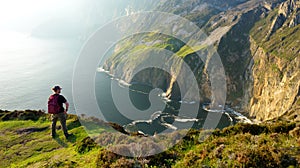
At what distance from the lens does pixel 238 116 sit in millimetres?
121062

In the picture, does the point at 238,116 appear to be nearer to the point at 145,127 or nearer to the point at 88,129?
the point at 145,127

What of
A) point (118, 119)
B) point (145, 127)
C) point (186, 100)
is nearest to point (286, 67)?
point (186, 100)

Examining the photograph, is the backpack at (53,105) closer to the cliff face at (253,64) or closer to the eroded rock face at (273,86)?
the eroded rock face at (273,86)

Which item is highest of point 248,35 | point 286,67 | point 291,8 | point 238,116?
point 291,8

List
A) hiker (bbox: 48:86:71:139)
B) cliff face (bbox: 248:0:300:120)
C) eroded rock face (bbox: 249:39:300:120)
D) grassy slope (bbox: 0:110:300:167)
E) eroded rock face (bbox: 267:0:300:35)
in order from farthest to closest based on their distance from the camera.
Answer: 1. eroded rock face (bbox: 267:0:300:35)
2. cliff face (bbox: 248:0:300:120)
3. eroded rock face (bbox: 249:39:300:120)
4. hiker (bbox: 48:86:71:139)
5. grassy slope (bbox: 0:110:300:167)

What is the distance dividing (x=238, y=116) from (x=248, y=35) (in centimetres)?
7994

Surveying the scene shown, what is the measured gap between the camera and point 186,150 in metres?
11.8

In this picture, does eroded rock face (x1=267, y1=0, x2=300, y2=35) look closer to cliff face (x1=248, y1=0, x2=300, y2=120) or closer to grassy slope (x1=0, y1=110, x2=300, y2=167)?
cliff face (x1=248, y1=0, x2=300, y2=120)

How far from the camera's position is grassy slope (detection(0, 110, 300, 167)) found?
8.77 metres

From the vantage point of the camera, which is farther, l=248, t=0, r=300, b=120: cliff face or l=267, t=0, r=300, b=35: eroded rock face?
l=267, t=0, r=300, b=35: eroded rock face

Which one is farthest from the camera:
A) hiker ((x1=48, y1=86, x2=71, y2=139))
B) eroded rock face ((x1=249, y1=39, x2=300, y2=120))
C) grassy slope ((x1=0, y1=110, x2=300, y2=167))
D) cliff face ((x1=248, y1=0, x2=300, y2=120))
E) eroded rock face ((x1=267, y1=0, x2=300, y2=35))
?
eroded rock face ((x1=267, y1=0, x2=300, y2=35))

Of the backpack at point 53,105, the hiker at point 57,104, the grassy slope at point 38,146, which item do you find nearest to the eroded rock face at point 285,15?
the grassy slope at point 38,146

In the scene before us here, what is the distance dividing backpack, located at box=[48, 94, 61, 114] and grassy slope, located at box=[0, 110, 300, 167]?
1.94 metres

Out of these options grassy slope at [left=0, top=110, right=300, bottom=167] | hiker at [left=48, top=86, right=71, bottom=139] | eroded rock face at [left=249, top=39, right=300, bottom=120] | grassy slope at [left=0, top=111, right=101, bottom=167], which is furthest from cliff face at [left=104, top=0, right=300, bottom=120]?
hiker at [left=48, top=86, right=71, bottom=139]
